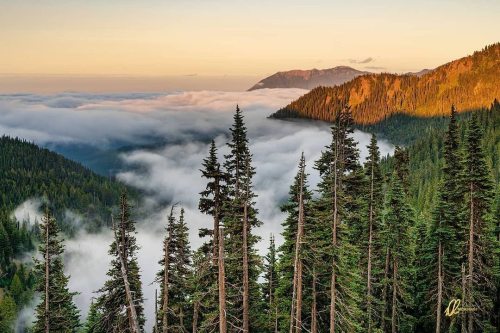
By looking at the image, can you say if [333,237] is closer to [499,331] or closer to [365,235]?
[365,235]

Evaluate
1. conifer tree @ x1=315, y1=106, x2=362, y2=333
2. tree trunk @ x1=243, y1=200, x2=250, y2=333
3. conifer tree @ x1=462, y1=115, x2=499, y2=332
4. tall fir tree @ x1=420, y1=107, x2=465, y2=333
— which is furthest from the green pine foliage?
conifer tree @ x1=462, y1=115, x2=499, y2=332

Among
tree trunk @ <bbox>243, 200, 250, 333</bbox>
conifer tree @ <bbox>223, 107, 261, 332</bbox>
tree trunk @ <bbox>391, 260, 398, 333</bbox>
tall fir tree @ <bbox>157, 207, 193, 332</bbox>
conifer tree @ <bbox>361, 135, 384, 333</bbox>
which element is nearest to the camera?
tree trunk @ <bbox>243, 200, 250, 333</bbox>

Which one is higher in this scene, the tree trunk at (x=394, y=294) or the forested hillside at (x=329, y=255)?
the forested hillside at (x=329, y=255)

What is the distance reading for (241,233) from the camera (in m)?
29.7

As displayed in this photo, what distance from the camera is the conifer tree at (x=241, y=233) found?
2927cm

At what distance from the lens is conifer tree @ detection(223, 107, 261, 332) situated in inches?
1152

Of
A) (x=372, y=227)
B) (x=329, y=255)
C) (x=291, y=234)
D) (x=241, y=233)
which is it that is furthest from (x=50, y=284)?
(x=372, y=227)

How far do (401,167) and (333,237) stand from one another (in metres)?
39.6

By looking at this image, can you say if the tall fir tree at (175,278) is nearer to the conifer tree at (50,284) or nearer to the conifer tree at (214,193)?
the conifer tree at (214,193)

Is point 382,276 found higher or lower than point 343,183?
lower

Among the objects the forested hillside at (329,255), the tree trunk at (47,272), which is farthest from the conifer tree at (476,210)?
the tree trunk at (47,272)

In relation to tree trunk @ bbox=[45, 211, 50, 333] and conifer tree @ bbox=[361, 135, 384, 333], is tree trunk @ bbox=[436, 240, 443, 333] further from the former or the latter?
tree trunk @ bbox=[45, 211, 50, 333]

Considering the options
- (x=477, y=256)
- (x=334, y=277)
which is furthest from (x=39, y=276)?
(x=477, y=256)

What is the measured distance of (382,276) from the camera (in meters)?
40.2
